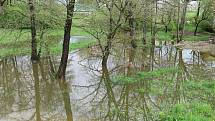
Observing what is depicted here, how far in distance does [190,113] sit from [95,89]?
25.7 ft

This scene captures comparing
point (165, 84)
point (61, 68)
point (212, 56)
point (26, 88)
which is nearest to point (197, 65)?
point (212, 56)

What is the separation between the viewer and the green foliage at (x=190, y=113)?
1433 cm

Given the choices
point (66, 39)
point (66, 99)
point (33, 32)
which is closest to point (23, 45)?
point (33, 32)

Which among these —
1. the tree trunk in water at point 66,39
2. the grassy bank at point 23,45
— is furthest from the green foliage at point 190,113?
the grassy bank at point 23,45

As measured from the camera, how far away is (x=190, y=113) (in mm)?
14789

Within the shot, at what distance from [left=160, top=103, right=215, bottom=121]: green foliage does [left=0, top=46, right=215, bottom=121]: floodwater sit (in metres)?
0.87

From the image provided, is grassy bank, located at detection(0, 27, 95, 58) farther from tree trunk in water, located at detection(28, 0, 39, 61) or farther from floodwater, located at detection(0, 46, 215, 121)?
floodwater, located at detection(0, 46, 215, 121)

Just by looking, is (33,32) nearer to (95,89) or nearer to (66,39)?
(66,39)

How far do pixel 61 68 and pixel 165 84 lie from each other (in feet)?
20.5

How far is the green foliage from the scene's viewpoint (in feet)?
47.0

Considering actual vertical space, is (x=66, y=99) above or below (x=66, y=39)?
below

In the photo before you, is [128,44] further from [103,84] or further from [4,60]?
[103,84]

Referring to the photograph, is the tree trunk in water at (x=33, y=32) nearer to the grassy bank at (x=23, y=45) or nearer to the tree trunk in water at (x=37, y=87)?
the grassy bank at (x=23, y=45)

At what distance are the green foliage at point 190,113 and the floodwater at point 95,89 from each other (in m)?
0.87
